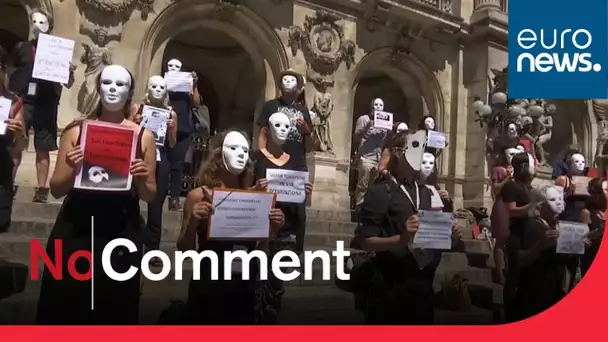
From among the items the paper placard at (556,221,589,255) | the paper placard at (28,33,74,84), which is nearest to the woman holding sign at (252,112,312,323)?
the paper placard at (28,33,74,84)

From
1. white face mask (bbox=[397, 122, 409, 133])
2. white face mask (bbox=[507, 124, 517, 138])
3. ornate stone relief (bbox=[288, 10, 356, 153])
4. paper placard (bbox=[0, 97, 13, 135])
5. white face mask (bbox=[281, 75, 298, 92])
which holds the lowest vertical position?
paper placard (bbox=[0, 97, 13, 135])

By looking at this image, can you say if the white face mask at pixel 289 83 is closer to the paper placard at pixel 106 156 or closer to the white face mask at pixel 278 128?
the white face mask at pixel 278 128

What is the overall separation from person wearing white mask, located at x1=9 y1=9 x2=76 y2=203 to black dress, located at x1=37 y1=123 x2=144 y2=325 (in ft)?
1.04

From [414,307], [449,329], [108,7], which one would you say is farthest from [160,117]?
[108,7]

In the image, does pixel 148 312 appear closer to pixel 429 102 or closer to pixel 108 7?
pixel 429 102

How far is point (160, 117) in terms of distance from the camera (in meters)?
2.81

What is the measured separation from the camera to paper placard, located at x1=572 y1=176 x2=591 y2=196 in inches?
116

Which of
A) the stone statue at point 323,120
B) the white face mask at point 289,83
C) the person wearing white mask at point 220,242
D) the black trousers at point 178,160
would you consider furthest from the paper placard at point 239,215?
the stone statue at point 323,120

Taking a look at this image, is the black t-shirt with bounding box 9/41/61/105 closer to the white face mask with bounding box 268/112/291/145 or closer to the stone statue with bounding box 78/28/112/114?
the stone statue with bounding box 78/28/112/114

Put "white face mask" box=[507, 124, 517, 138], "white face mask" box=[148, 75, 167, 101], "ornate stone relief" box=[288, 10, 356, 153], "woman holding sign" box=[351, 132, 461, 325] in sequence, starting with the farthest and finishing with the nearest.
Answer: "ornate stone relief" box=[288, 10, 356, 153] → "white face mask" box=[507, 124, 517, 138] → "white face mask" box=[148, 75, 167, 101] → "woman holding sign" box=[351, 132, 461, 325]

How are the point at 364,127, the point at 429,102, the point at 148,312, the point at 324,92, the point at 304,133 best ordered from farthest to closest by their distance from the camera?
the point at 324,92 → the point at 364,127 → the point at 429,102 → the point at 304,133 → the point at 148,312

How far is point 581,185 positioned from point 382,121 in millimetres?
1289

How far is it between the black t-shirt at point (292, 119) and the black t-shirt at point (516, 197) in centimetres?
111

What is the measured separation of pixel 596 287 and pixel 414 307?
0.91 meters
